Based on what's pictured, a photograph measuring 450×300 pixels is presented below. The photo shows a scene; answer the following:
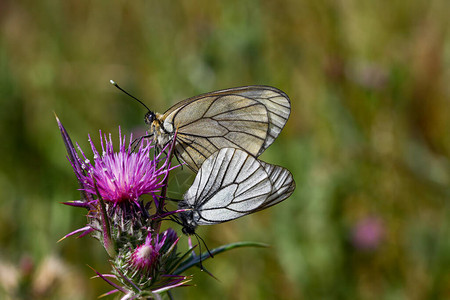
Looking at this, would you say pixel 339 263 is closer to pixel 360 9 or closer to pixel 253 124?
pixel 253 124

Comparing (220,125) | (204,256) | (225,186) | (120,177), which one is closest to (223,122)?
(220,125)

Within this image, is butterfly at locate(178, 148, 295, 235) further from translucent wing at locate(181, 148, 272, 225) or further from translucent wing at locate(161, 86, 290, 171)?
translucent wing at locate(161, 86, 290, 171)

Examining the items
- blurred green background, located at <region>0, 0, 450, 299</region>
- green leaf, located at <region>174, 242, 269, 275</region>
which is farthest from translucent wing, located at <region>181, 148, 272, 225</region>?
blurred green background, located at <region>0, 0, 450, 299</region>

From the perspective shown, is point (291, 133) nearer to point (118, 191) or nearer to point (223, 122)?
point (223, 122)

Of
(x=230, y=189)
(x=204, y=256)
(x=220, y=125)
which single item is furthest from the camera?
(x=220, y=125)

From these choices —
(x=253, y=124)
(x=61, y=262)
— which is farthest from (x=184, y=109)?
(x=61, y=262)

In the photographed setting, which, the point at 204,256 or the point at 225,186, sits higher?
the point at 225,186
